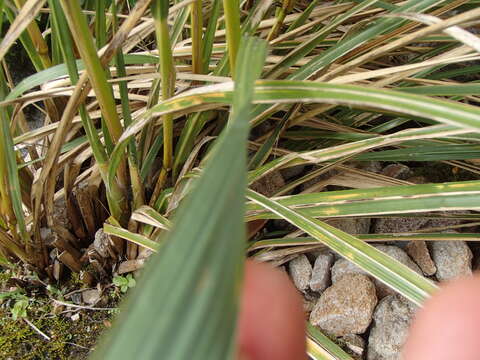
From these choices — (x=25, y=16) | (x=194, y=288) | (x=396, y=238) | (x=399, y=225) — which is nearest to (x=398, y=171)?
(x=399, y=225)

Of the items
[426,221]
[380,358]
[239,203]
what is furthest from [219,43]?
[239,203]

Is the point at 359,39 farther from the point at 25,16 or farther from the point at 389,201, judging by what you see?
the point at 25,16

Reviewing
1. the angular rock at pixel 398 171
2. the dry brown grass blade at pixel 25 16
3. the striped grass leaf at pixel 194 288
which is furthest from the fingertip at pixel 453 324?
the angular rock at pixel 398 171

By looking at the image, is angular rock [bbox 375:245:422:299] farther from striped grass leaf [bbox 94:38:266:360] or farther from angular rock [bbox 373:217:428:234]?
striped grass leaf [bbox 94:38:266:360]

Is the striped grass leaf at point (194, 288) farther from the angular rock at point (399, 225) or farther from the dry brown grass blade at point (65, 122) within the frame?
the angular rock at point (399, 225)

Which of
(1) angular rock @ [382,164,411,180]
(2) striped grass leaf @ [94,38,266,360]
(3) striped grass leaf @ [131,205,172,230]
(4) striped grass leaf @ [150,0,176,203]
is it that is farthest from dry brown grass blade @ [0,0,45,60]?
(1) angular rock @ [382,164,411,180]
